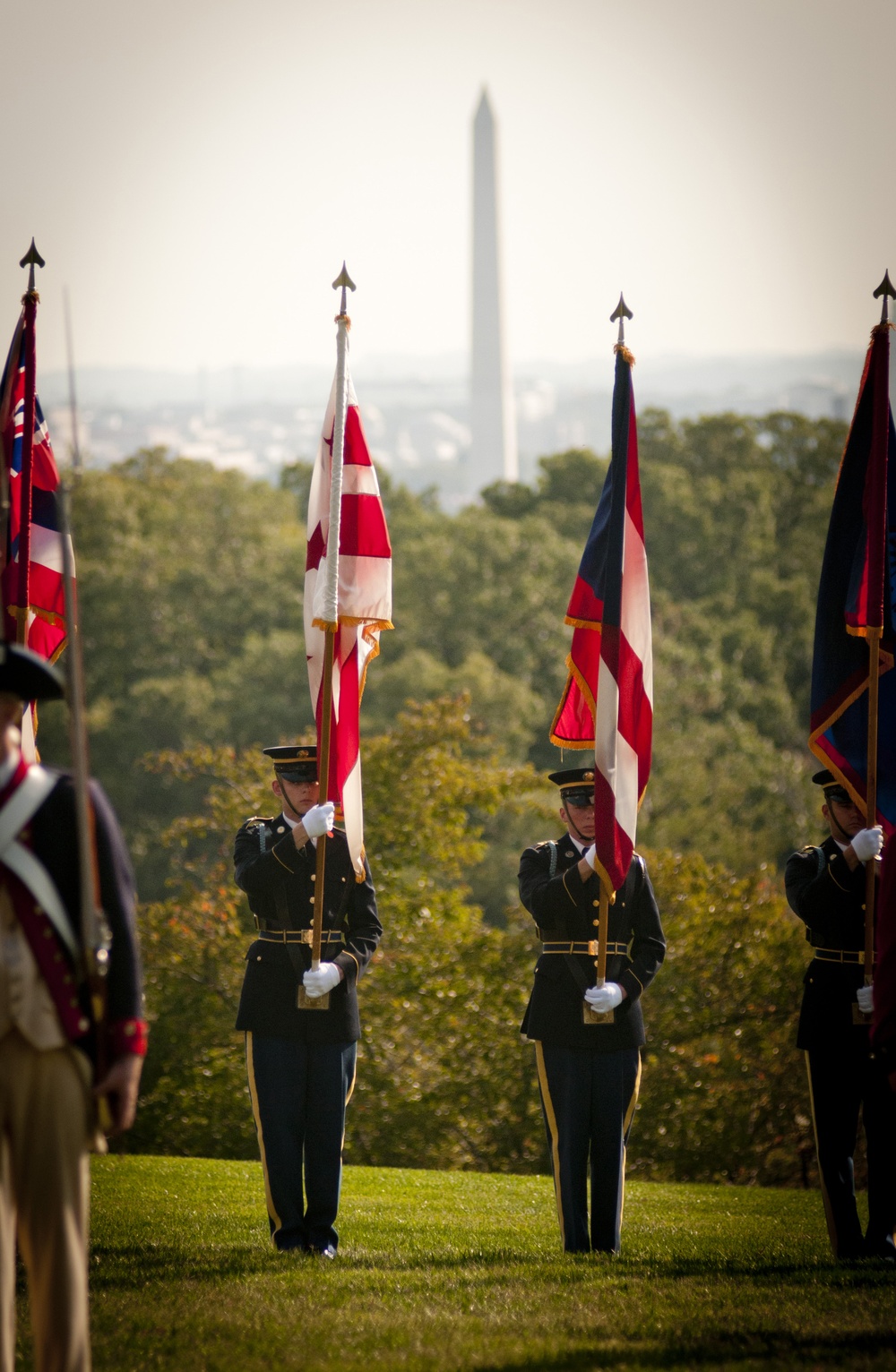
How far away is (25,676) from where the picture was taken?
4820 mm

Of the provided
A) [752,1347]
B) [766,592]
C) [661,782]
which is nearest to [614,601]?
[752,1347]

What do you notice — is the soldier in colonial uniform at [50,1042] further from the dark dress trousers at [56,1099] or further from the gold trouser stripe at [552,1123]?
the gold trouser stripe at [552,1123]

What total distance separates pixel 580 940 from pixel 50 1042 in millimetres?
3197

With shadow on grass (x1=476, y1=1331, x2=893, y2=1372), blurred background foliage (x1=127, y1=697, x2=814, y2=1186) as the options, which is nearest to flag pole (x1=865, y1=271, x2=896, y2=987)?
shadow on grass (x1=476, y1=1331, x2=893, y2=1372)

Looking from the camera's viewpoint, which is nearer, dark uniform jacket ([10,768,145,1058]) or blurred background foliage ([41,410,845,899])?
dark uniform jacket ([10,768,145,1058])

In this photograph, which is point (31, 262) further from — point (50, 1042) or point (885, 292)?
point (50, 1042)

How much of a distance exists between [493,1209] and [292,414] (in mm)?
135555

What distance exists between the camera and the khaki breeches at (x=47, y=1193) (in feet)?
14.7

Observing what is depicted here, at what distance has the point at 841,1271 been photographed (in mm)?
6609

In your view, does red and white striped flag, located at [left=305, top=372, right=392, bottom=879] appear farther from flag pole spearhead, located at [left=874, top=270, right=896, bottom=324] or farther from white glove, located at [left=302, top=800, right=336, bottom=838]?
flag pole spearhead, located at [left=874, top=270, right=896, bottom=324]

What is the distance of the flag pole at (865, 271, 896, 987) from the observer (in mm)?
6914

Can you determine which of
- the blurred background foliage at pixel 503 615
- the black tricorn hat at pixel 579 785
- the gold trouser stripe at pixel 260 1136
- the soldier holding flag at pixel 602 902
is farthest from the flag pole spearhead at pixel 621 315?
the blurred background foliage at pixel 503 615

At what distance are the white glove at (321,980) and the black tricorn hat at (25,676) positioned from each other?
2.38 meters

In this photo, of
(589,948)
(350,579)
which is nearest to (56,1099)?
(589,948)
